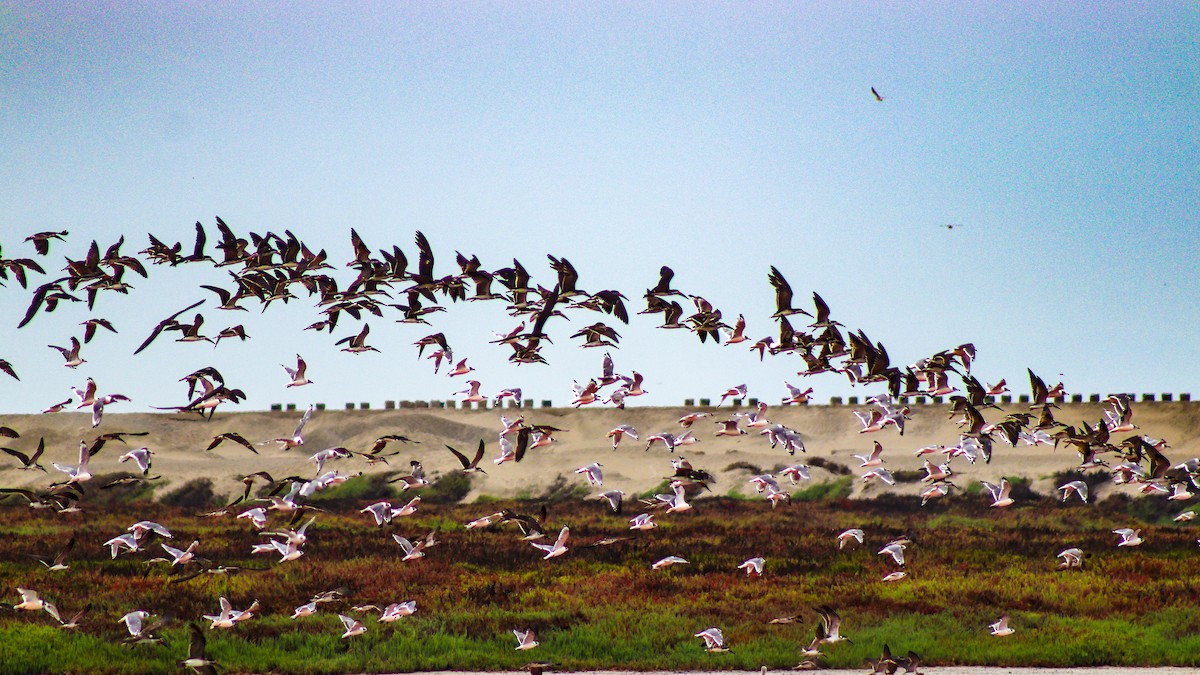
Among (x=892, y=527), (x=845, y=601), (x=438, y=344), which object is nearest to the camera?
(x=438, y=344)

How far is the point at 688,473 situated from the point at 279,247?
8.73m

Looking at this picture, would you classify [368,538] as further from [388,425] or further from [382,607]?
[388,425]

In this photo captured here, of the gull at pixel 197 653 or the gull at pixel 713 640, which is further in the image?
the gull at pixel 713 640

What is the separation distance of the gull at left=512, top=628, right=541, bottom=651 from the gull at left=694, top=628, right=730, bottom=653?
326cm

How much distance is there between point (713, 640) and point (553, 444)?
4890 centimetres

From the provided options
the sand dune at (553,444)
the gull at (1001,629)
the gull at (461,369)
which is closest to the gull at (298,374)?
the gull at (461,369)

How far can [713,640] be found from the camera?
83.4 feet

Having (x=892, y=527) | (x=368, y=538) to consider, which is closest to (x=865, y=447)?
(x=892, y=527)

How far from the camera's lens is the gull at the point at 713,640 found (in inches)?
977

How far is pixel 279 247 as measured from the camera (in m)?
23.2

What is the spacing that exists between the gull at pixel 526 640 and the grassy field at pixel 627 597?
10.5 inches

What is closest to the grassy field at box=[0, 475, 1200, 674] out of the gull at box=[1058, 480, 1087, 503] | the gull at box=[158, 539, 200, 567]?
the gull at box=[158, 539, 200, 567]

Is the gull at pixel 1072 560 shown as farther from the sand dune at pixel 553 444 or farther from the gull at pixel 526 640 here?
the sand dune at pixel 553 444

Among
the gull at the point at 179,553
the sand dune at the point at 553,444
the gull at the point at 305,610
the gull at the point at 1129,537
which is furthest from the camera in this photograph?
the sand dune at the point at 553,444
